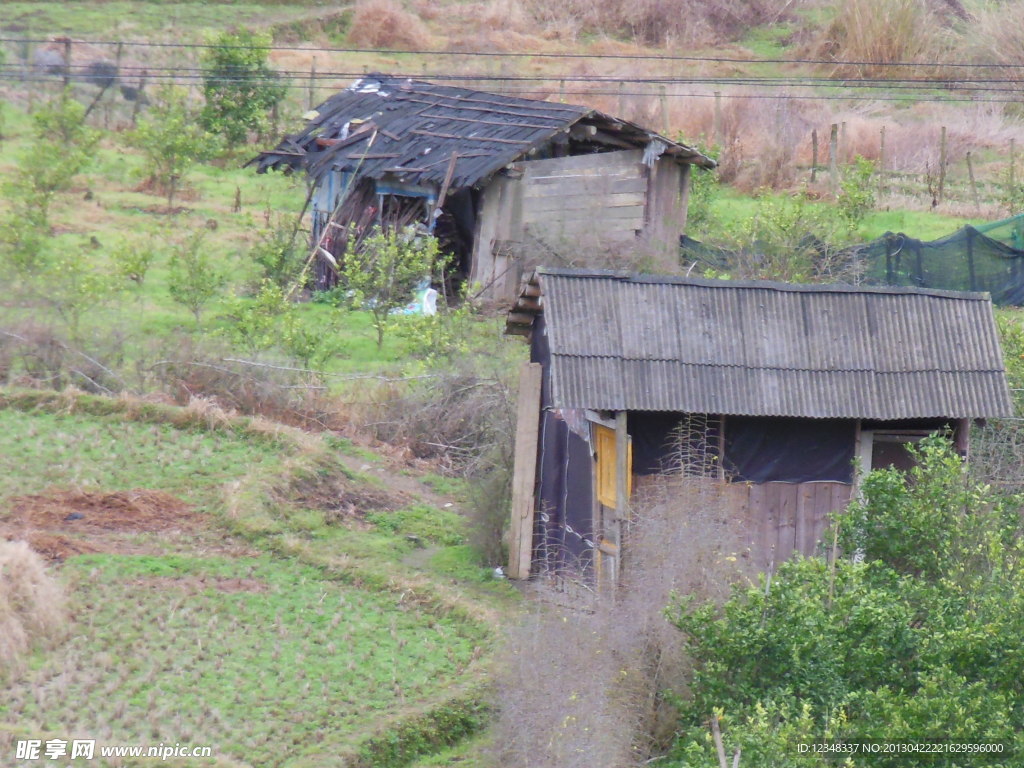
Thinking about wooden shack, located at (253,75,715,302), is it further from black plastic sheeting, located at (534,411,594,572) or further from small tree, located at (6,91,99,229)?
black plastic sheeting, located at (534,411,594,572)

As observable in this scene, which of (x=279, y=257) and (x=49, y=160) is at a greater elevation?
(x=49, y=160)

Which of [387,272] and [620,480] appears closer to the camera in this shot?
[620,480]

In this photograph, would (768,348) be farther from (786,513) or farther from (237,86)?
(237,86)

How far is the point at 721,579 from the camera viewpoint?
29.0 ft

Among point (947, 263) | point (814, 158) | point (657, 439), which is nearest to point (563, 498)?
point (657, 439)

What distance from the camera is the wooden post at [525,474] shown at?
479 inches

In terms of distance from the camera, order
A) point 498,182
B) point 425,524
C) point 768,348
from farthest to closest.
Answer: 1. point 498,182
2. point 425,524
3. point 768,348

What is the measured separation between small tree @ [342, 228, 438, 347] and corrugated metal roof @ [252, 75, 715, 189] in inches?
48.1

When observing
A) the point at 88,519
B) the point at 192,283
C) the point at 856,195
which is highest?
the point at 856,195

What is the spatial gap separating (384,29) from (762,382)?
28.5 m

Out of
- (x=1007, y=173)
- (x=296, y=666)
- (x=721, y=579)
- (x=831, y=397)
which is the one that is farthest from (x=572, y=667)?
(x=1007, y=173)

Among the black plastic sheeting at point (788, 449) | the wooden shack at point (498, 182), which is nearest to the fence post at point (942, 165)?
the wooden shack at point (498, 182)

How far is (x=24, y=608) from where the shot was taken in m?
9.63

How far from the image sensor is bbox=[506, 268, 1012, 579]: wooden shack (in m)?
10.5
